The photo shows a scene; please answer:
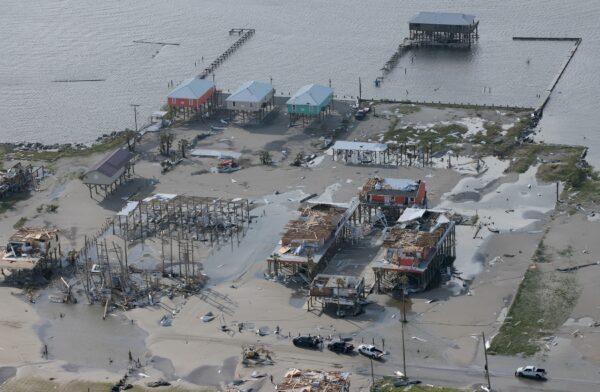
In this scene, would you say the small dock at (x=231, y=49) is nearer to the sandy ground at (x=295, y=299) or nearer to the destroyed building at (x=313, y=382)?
the sandy ground at (x=295, y=299)

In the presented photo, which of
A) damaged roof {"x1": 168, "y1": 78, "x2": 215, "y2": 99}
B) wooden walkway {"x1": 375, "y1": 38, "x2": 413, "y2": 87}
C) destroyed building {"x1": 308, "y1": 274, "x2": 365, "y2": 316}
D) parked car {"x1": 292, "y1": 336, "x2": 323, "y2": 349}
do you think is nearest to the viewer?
parked car {"x1": 292, "y1": 336, "x2": 323, "y2": 349}

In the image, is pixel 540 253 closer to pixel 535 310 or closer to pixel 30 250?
pixel 535 310

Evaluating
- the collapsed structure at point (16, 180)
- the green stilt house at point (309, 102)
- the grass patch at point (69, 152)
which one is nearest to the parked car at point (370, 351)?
the collapsed structure at point (16, 180)

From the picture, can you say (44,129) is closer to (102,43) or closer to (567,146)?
(102,43)

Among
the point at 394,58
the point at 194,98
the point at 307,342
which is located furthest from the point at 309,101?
the point at 307,342

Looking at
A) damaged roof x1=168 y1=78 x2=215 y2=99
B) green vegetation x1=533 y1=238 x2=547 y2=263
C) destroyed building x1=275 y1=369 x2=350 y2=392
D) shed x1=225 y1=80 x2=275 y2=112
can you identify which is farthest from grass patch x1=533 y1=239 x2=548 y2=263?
damaged roof x1=168 y1=78 x2=215 y2=99

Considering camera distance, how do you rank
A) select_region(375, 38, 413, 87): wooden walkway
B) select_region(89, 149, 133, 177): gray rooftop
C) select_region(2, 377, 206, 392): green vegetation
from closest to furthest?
1. select_region(2, 377, 206, 392): green vegetation
2. select_region(89, 149, 133, 177): gray rooftop
3. select_region(375, 38, 413, 87): wooden walkway

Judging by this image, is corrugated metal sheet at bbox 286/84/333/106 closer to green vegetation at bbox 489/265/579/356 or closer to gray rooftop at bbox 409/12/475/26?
gray rooftop at bbox 409/12/475/26

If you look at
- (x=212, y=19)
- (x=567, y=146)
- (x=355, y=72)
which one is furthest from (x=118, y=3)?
(x=567, y=146)
